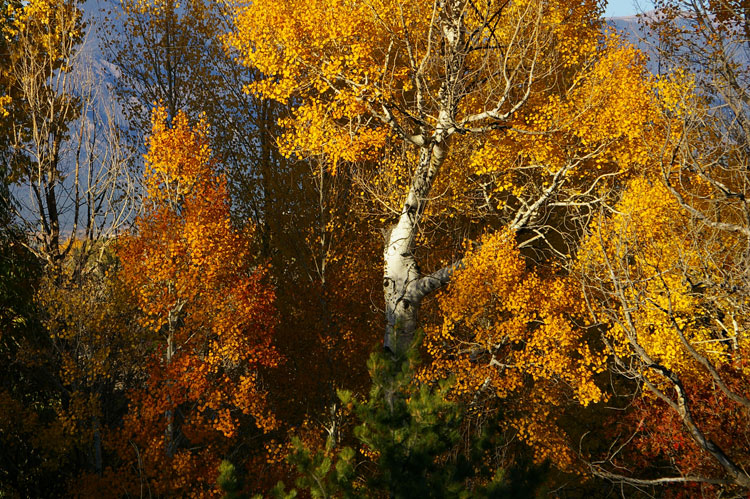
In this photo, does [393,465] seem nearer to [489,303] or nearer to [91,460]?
[489,303]

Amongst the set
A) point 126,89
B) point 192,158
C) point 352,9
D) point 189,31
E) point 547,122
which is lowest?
point 547,122

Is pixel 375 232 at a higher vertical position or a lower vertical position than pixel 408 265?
higher

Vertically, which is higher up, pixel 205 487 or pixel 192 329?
pixel 192 329

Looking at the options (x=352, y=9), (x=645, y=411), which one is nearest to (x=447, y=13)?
(x=352, y=9)

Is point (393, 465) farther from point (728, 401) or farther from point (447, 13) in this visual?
point (728, 401)

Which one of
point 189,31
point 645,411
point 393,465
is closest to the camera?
point 393,465

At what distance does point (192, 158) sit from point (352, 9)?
783 cm

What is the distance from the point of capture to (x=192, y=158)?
18656 mm

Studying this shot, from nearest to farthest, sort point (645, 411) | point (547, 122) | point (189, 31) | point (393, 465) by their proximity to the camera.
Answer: point (393, 465)
point (547, 122)
point (645, 411)
point (189, 31)

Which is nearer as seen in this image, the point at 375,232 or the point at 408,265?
the point at 408,265

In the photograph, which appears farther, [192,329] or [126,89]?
[126,89]

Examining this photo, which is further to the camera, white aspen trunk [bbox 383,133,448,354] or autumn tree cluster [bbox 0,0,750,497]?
autumn tree cluster [bbox 0,0,750,497]

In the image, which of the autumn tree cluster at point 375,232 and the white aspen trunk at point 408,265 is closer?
the white aspen trunk at point 408,265

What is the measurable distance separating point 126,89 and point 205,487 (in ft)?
59.7
